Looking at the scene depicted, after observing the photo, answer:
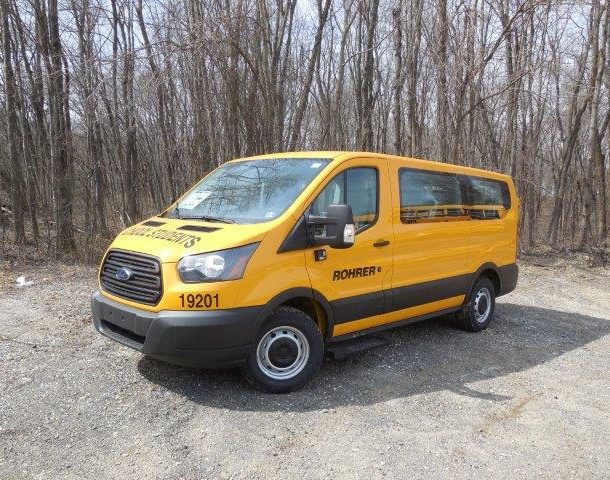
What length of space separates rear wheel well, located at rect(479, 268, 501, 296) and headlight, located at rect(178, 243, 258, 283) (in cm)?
404

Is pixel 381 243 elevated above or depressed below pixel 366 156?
below

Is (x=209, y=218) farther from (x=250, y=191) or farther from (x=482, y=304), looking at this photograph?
(x=482, y=304)

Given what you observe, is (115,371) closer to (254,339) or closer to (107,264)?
(107,264)

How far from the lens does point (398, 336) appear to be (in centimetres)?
638

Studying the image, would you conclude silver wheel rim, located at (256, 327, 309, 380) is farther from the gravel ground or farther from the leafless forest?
the leafless forest

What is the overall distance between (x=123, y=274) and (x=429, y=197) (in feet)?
10.9

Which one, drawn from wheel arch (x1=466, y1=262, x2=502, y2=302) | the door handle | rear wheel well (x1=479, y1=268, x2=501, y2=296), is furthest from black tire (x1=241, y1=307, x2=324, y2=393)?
rear wheel well (x1=479, y1=268, x2=501, y2=296)

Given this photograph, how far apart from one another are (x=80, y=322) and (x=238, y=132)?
233 inches

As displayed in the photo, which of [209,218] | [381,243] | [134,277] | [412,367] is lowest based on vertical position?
[412,367]

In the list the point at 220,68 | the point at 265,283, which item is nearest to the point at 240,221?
the point at 265,283

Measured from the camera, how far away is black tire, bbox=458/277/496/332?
668cm

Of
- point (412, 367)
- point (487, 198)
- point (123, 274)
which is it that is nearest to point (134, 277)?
point (123, 274)

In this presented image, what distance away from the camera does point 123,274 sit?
14.7 feet

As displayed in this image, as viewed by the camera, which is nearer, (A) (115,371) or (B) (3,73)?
(A) (115,371)
